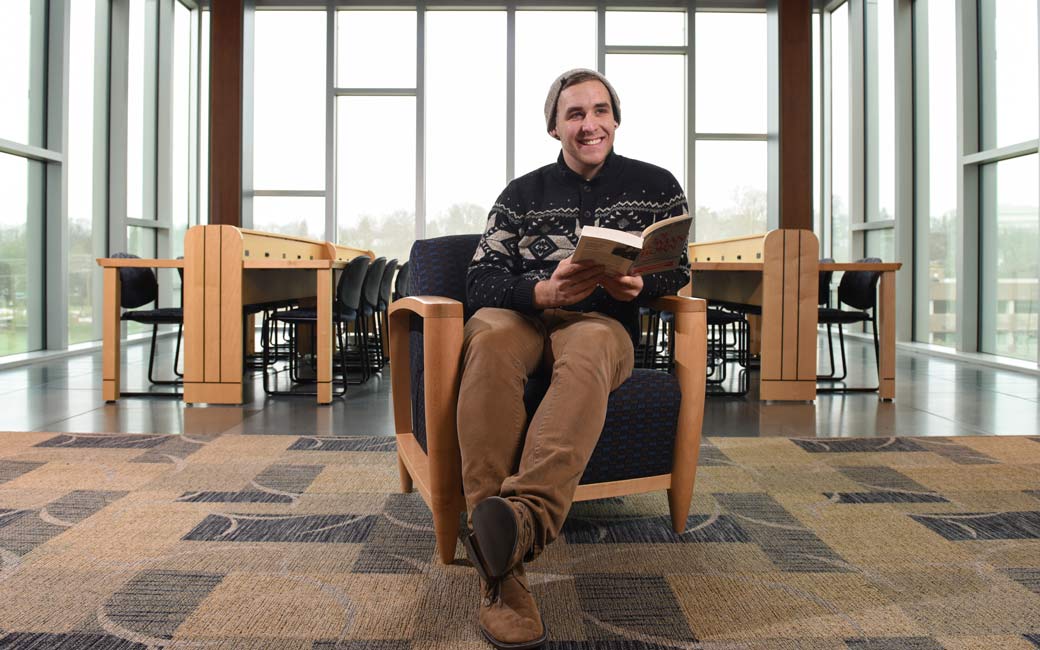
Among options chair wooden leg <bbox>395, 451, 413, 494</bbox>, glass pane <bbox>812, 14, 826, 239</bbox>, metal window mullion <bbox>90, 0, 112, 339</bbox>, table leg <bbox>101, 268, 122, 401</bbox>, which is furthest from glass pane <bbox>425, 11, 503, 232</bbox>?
chair wooden leg <bbox>395, 451, 413, 494</bbox>

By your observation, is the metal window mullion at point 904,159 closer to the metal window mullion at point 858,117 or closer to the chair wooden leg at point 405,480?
the metal window mullion at point 858,117

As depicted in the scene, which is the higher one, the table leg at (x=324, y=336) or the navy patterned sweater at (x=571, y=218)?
the navy patterned sweater at (x=571, y=218)

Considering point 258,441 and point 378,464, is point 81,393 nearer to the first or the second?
point 258,441

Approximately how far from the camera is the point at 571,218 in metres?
2.10

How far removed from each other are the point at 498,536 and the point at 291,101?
804 cm

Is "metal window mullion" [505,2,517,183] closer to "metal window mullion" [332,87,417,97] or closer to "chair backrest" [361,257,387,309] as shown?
"metal window mullion" [332,87,417,97]

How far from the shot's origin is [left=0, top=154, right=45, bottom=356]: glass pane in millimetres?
5715

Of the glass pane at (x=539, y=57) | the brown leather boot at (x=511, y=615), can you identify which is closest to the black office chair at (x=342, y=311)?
the brown leather boot at (x=511, y=615)

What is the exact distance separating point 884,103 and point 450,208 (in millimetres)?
4381

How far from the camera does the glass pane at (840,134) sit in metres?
8.36

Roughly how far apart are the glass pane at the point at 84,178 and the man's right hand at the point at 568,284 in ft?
19.5

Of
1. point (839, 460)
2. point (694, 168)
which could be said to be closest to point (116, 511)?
point (839, 460)

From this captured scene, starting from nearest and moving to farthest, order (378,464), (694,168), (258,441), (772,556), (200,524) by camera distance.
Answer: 1. (772,556)
2. (200,524)
3. (378,464)
4. (258,441)
5. (694,168)

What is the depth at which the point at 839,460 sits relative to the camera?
2771 millimetres
